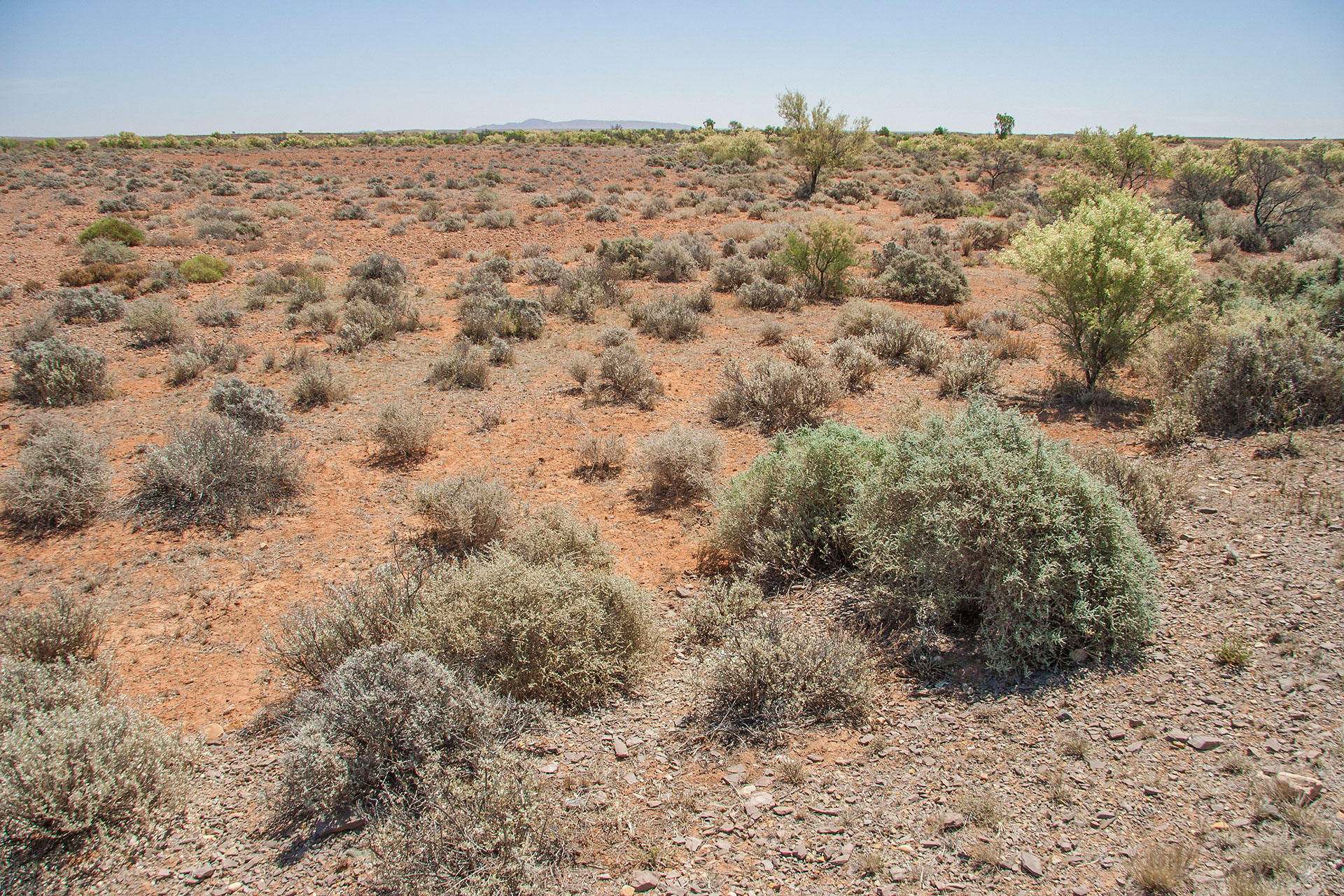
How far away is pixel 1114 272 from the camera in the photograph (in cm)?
789

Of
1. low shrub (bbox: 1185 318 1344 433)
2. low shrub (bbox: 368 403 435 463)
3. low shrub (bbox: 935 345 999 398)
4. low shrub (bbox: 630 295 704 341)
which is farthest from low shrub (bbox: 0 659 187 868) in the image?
low shrub (bbox: 630 295 704 341)

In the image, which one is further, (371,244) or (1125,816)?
(371,244)

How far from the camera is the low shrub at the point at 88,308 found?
11.7 m

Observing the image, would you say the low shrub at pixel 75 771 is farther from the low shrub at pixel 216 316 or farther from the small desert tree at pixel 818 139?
the small desert tree at pixel 818 139

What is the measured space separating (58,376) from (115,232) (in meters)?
12.3

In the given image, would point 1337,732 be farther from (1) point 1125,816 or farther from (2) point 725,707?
(2) point 725,707

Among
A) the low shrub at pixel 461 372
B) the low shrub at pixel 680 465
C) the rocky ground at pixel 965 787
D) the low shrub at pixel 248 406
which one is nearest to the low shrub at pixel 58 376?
the low shrub at pixel 248 406

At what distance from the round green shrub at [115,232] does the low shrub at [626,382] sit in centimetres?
1607

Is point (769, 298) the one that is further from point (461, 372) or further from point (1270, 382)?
point (1270, 382)

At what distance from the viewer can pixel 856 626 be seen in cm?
450

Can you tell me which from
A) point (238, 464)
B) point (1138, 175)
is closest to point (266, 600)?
point (238, 464)

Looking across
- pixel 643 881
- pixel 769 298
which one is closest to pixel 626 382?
pixel 769 298

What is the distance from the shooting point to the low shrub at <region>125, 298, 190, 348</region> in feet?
35.6

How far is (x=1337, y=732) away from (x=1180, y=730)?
64cm
